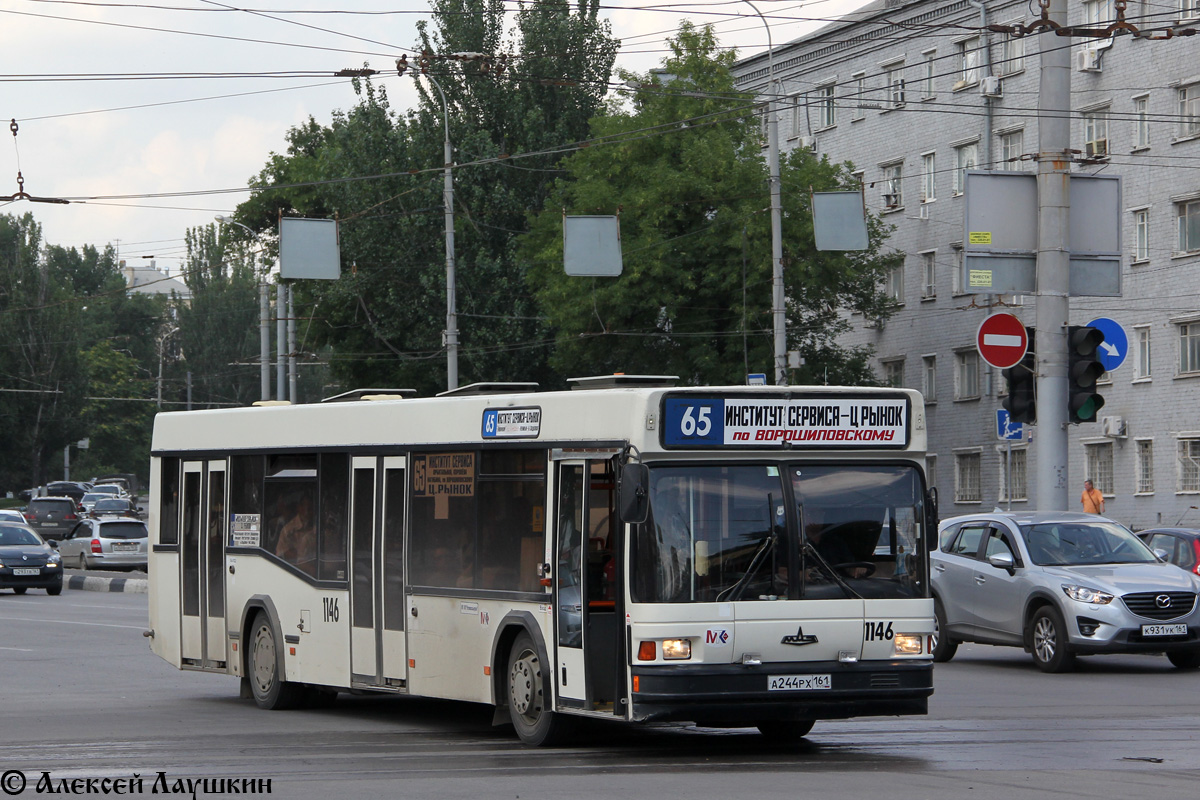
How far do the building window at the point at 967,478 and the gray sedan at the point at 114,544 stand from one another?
24087 millimetres

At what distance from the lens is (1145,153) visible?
46.9 metres

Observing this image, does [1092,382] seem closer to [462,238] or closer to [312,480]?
[312,480]

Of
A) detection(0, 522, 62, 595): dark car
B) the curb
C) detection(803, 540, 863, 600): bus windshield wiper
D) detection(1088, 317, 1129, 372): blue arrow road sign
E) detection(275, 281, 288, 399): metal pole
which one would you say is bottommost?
the curb

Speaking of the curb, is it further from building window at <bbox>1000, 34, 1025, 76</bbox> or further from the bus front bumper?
the bus front bumper

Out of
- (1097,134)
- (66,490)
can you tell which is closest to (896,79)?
(1097,134)

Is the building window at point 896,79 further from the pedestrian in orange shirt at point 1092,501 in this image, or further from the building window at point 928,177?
the pedestrian in orange shirt at point 1092,501

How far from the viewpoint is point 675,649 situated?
424 inches

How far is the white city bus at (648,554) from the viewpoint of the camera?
35.7ft

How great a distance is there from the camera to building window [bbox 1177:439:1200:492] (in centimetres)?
4541

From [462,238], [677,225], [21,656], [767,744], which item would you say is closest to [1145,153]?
[677,225]

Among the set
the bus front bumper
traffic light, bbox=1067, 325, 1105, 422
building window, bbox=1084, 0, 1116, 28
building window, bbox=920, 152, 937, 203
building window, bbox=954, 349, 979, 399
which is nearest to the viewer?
the bus front bumper

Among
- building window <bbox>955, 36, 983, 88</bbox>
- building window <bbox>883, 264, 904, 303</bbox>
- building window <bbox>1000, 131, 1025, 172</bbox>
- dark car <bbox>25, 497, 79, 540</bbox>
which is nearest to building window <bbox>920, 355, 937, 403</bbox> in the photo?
building window <bbox>883, 264, 904, 303</bbox>

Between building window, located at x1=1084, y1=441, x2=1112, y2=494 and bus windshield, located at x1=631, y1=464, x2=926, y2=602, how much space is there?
38.5 meters

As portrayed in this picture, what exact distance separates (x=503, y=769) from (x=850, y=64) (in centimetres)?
5061
